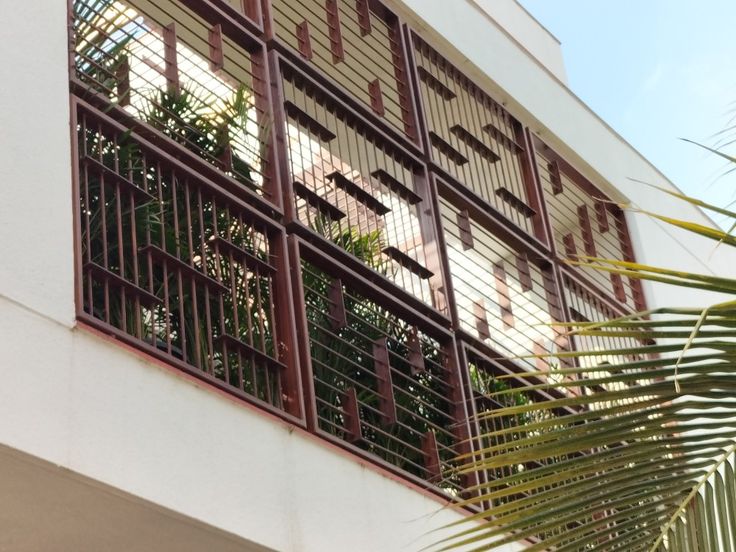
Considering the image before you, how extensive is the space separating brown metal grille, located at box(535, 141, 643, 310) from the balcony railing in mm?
35

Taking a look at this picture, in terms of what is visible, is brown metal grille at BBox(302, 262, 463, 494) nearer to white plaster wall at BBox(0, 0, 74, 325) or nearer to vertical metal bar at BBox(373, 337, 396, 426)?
vertical metal bar at BBox(373, 337, 396, 426)

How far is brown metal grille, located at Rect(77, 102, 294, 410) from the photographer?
5.00 m

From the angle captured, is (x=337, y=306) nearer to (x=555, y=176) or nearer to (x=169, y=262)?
(x=169, y=262)

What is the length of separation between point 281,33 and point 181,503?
17.7 feet

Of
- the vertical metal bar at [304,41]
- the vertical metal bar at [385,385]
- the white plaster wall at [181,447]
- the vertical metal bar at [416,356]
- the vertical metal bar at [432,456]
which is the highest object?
the vertical metal bar at [304,41]

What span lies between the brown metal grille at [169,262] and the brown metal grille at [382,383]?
0.42 meters

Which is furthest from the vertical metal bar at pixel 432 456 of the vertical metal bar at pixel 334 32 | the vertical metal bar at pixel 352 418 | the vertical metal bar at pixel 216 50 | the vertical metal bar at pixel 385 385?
the vertical metal bar at pixel 334 32

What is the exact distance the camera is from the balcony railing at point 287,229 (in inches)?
212

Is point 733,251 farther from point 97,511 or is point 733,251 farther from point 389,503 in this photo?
point 97,511

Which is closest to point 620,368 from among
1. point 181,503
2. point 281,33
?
point 181,503

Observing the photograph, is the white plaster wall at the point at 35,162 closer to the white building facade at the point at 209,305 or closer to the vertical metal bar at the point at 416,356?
the white building facade at the point at 209,305

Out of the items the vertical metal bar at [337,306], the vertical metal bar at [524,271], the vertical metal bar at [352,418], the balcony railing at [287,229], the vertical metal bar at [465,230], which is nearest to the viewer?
the balcony railing at [287,229]

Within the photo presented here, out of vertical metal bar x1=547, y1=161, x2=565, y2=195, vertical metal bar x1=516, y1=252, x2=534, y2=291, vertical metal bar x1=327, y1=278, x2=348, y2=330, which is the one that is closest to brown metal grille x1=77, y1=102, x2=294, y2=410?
vertical metal bar x1=327, y1=278, x2=348, y2=330

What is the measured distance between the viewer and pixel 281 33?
931cm
